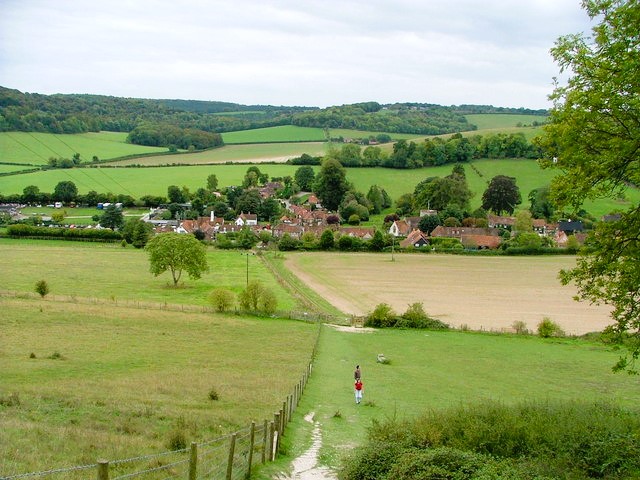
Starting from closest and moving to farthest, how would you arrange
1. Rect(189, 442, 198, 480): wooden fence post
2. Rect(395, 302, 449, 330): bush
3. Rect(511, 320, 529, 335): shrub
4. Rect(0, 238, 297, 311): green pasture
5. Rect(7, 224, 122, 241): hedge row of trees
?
Rect(189, 442, 198, 480): wooden fence post → Rect(511, 320, 529, 335): shrub → Rect(395, 302, 449, 330): bush → Rect(0, 238, 297, 311): green pasture → Rect(7, 224, 122, 241): hedge row of trees

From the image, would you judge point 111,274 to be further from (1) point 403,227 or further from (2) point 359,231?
(1) point 403,227

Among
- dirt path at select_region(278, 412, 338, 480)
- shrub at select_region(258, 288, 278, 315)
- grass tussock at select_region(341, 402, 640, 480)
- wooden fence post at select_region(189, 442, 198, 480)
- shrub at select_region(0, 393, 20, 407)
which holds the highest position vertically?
wooden fence post at select_region(189, 442, 198, 480)

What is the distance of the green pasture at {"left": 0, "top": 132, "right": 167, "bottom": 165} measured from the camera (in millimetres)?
152000

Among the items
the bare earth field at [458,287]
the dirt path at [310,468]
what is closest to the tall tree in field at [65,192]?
the bare earth field at [458,287]

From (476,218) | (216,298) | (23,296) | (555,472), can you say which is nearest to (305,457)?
(555,472)

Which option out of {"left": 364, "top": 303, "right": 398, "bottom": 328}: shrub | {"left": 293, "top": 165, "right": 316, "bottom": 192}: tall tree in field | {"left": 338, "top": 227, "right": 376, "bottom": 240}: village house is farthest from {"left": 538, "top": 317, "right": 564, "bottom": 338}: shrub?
{"left": 293, "top": 165, "right": 316, "bottom": 192}: tall tree in field

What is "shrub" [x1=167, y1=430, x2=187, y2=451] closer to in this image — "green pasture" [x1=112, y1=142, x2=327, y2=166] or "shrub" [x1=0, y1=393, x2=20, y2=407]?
"shrub" [x1=0, y1=393, x2=20, y2=407]

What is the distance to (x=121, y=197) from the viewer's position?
13212 centimetres

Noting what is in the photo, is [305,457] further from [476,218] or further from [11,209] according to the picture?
[11,209]

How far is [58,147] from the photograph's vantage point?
16550cm

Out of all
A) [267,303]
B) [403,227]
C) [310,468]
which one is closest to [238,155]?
[403,227]

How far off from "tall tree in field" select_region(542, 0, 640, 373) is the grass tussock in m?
2.08

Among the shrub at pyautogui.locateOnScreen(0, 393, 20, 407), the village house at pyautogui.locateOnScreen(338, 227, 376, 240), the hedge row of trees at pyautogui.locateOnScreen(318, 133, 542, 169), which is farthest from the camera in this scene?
the hedge row of trees at pyautogui.locateOnScreen(318, 133, 542, 169)

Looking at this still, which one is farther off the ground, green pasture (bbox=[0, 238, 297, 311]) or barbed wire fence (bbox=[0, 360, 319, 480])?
barbed wire fence (bbox=[0, 360, 319, 480])
